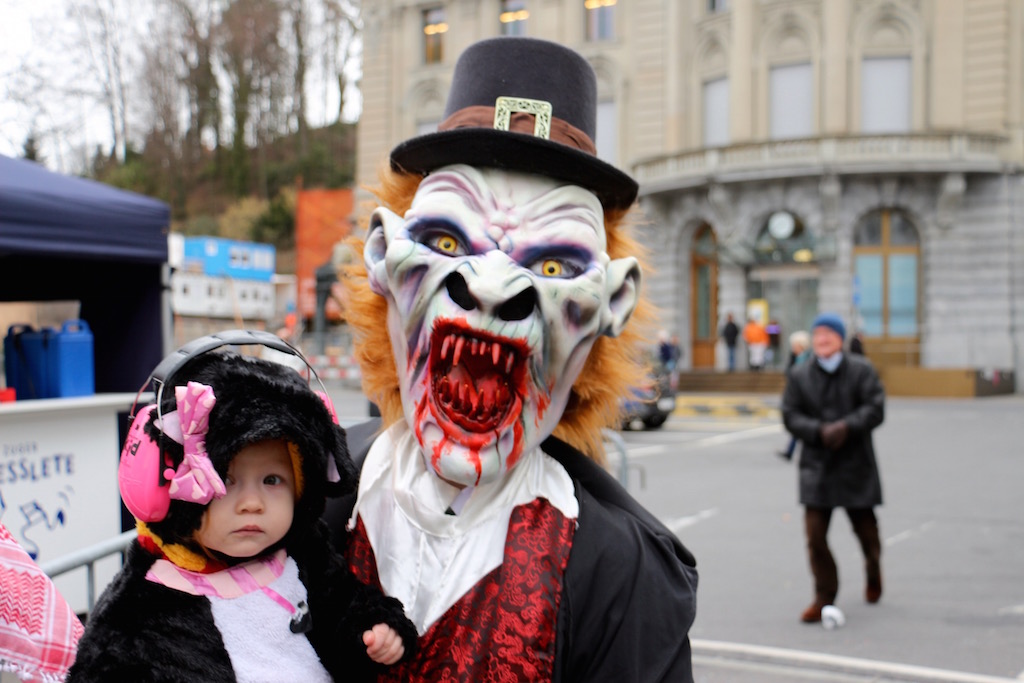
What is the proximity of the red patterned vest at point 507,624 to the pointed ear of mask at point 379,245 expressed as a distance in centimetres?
59

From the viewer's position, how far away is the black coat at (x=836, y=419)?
5574mm

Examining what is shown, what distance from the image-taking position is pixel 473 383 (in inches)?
73.9

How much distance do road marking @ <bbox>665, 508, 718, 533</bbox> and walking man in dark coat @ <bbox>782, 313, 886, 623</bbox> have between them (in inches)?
86.1

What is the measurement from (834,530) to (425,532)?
6858 millimetres

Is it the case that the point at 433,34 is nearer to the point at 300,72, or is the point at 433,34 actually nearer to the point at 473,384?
the point at 300,72

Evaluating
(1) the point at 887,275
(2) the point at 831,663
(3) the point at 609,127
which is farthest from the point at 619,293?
(3) the point at 609,127

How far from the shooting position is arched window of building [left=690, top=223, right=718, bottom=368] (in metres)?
26.2

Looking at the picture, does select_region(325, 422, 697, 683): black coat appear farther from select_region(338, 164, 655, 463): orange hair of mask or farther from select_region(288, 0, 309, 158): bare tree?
select_region(288, 0, 309, 158): bare tree

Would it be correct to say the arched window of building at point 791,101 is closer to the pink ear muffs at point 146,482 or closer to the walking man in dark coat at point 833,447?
the walking man in dark coat at point 833,447

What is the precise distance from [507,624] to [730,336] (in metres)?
22.7

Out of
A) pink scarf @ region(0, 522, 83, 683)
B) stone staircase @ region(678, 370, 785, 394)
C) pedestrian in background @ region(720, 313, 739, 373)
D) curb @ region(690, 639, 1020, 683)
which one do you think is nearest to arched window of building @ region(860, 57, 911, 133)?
pedestrian in background @ region(720, 313, 739, 373)

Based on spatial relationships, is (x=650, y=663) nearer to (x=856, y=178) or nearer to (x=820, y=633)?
(x=820, y=633)

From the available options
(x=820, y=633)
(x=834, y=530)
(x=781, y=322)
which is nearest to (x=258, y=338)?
(x=820, y=633)

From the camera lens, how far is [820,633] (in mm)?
5281
